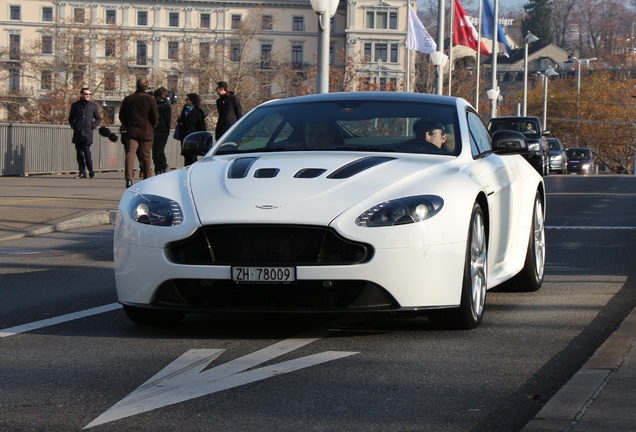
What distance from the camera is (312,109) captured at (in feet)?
29.1

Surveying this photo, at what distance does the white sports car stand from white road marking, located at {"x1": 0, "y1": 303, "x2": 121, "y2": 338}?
1.70ft

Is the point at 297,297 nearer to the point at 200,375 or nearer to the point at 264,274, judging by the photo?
the point at 264,274

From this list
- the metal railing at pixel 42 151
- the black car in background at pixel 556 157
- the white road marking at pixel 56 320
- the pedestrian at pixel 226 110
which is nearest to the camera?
the white road marking at pixel 56 320

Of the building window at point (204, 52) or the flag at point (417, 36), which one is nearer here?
the flag at point (417, 36)

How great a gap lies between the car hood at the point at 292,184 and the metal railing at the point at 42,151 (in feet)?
73.9

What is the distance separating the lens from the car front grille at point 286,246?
694cm

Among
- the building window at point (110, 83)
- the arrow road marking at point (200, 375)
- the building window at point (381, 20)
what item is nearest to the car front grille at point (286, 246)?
the arrow road marking at point (200, 375)

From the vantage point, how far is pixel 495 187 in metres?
8.41

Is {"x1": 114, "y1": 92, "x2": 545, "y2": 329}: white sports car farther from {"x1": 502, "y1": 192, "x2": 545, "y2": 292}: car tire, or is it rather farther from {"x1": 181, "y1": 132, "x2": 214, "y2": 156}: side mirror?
{"x1": 502, "y1": 192, "x2": 545, "y2": 292}: car tire

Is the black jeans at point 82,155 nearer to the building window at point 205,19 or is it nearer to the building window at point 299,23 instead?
the building window at point 205,19

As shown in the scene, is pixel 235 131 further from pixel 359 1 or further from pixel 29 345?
pixel 359 1

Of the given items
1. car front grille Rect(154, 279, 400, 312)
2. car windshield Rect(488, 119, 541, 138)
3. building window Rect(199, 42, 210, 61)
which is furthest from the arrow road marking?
building window Rect(199, 42, 210, 61)

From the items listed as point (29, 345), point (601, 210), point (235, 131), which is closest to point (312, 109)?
point (235, 131)

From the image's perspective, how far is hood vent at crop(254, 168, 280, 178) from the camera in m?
7.45
